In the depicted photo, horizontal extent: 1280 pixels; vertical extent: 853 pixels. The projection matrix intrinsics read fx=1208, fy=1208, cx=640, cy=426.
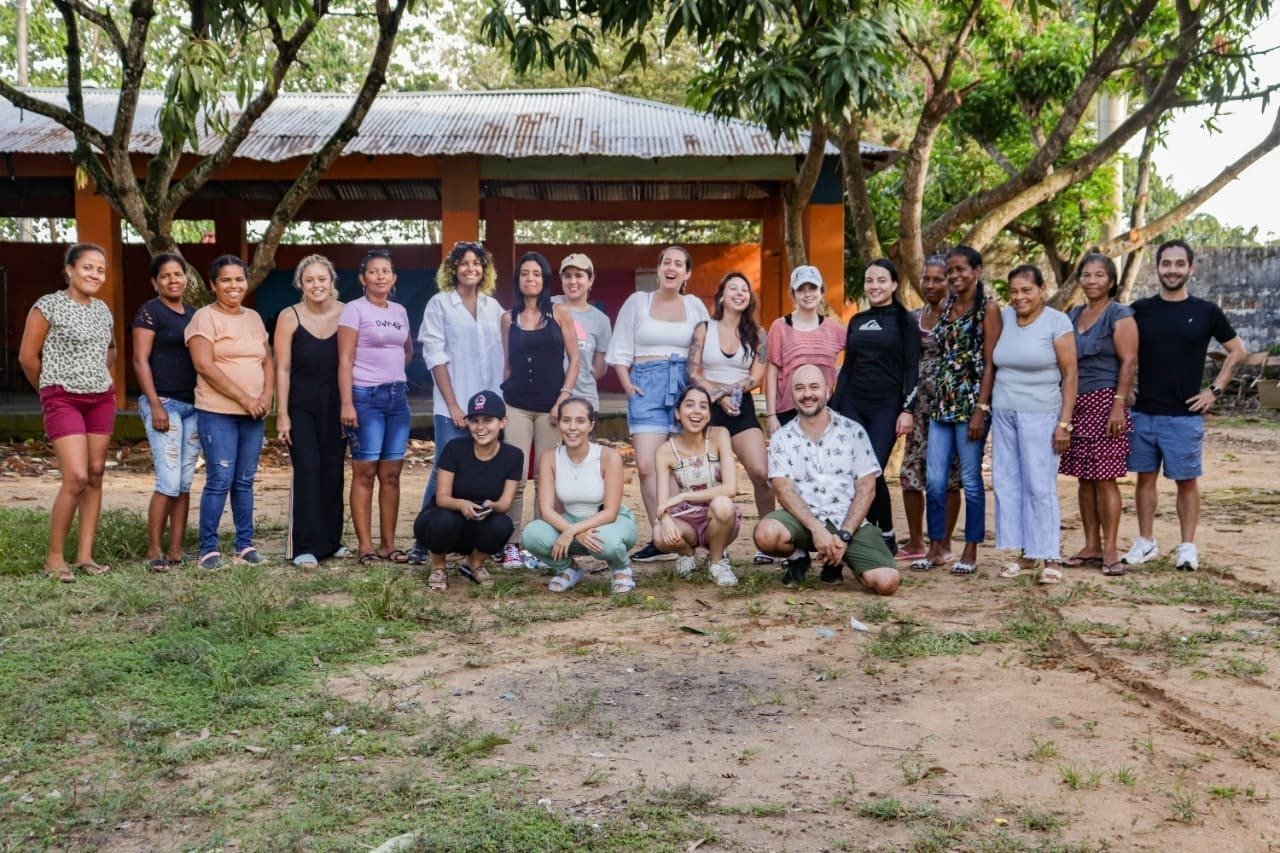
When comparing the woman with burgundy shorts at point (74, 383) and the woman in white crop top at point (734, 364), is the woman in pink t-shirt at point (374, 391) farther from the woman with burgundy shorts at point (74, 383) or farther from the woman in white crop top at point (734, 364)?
the woman in white crop top at point (734, 364)

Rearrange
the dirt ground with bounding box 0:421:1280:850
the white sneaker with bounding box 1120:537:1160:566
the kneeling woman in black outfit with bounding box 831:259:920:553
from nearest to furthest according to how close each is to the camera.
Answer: the dirt ground with bounding box 0:421:1280:850, the kneeling woman in black outfit with bounding box 831:259:920:553, the white sneaker with bounding box 1120:537:1160:566

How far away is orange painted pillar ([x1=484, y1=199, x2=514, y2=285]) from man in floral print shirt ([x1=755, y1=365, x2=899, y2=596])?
10862mm

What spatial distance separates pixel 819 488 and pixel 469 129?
27.5ft

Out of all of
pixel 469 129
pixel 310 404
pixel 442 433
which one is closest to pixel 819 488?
pixel 442 433

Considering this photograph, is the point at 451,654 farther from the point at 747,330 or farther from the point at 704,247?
the point at 704,247

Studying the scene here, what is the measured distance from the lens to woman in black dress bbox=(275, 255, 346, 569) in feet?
20.0

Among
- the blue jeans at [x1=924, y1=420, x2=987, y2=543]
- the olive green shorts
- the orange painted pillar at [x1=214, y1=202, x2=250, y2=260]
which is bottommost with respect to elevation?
the olive green shorts

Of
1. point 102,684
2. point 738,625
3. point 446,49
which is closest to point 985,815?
point 738,625

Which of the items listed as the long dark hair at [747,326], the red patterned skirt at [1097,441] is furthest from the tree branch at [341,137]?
the red patterned skirt at [1097,441]

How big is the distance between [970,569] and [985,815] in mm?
3099

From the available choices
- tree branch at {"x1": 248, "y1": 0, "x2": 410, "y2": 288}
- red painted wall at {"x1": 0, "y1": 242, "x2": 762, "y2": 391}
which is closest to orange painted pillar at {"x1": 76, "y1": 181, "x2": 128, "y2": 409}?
red painted wall at {"x1": 0, "y1": 242, "x2": 762, "y2": 391}

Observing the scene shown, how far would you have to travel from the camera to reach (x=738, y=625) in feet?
16.3

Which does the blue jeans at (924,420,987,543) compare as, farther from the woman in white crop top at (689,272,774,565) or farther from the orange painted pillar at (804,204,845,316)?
the orange painted pillar at (804,204,845,316)

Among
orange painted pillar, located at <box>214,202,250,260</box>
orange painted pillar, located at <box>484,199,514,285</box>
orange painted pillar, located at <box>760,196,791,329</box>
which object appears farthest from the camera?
orange painted pillar, located at <box>214,202,250,260</box>
